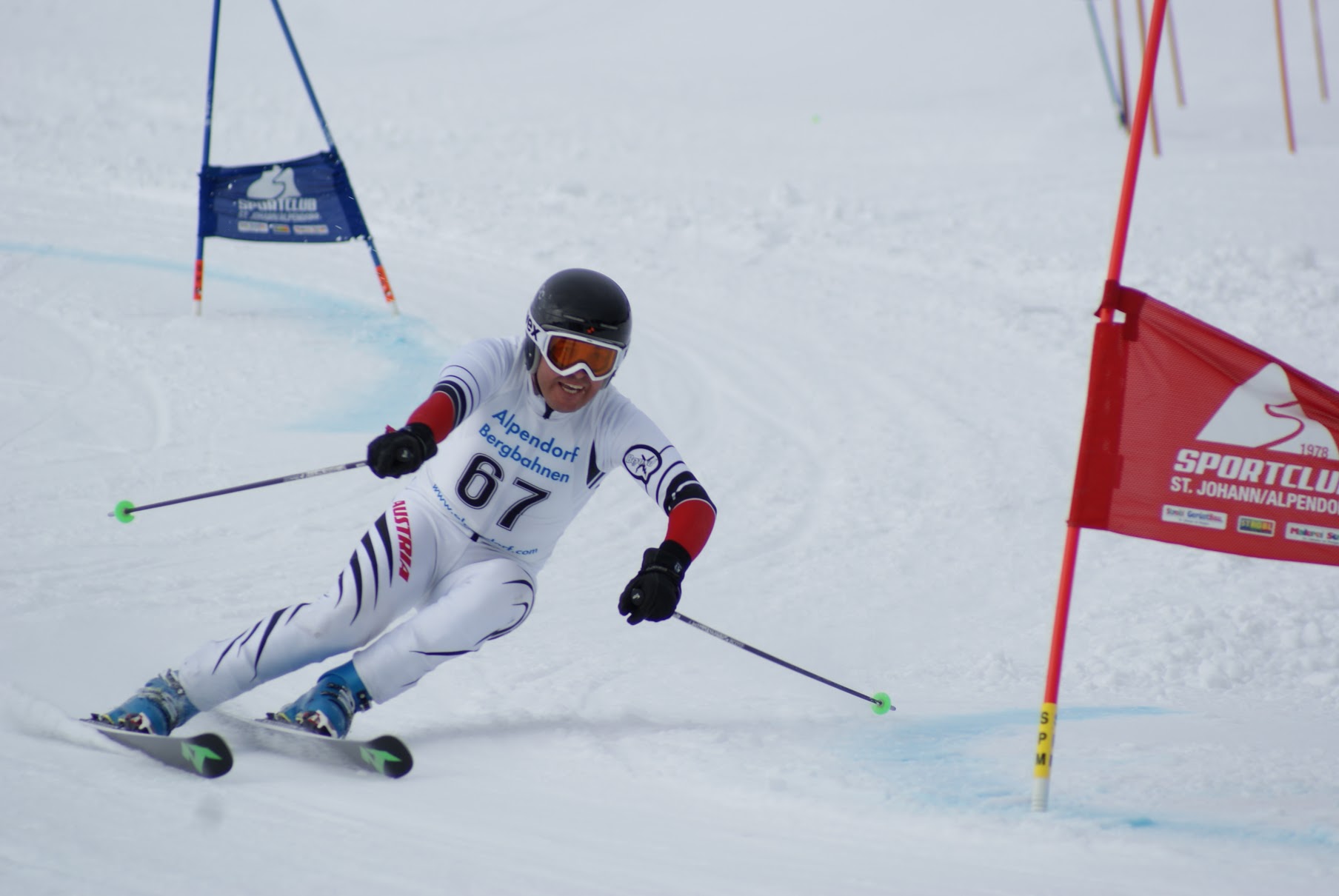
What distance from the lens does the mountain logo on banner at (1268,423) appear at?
325 cm

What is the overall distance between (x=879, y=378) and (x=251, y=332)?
14.0ft

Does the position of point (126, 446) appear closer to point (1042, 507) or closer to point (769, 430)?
point (769, 430)

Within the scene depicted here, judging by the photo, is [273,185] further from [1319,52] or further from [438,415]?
[1319,52]

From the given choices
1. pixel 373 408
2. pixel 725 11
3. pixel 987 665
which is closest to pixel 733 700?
pixel 987 665

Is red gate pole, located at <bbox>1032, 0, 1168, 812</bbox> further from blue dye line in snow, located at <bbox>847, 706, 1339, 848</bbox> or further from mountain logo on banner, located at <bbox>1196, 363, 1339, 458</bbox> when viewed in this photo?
mountain logo on banner, located at <bbox>1196, 363, 1339, 458</bbox>

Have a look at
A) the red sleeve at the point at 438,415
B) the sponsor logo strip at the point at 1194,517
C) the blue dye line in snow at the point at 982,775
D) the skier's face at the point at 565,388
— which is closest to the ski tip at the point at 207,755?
the red sleeve at the point at 438,415

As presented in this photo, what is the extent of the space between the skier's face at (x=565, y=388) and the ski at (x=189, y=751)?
1351 mm

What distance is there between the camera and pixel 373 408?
24.0 feet

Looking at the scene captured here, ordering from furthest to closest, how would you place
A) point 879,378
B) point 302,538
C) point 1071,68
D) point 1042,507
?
point 1071,68, point 879,378, point 1042,507, point 302,538

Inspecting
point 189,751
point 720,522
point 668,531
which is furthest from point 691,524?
point 720,522

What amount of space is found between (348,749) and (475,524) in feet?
2.65

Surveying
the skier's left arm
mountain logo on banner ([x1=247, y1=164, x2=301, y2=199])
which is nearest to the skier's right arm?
the skier's left arm

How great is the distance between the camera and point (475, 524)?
3.83m

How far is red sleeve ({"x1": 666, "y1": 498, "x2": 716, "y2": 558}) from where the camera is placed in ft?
12.2
